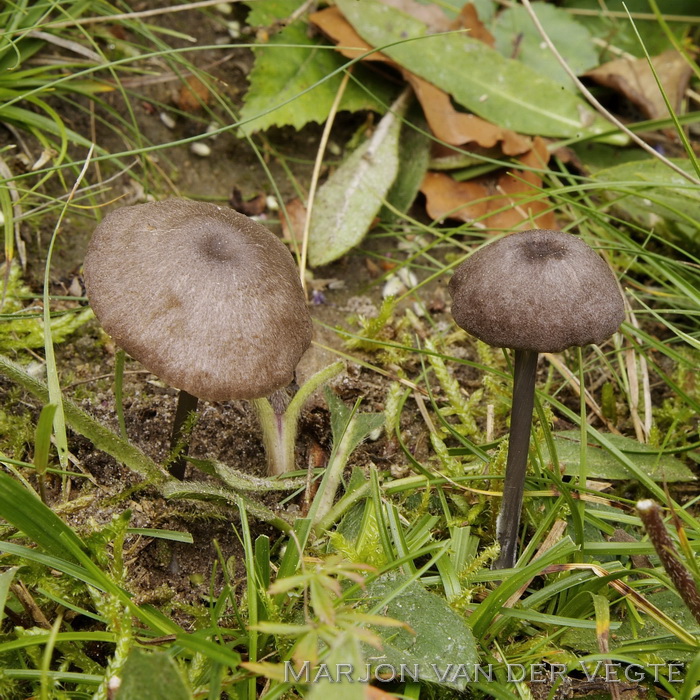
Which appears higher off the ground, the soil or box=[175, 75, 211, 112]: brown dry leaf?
box=[175, 75, 211, 112]: brown dry leaf

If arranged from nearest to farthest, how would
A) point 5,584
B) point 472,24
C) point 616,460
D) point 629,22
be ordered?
point 5,584
point 616,460
point 472,24
point 629,22

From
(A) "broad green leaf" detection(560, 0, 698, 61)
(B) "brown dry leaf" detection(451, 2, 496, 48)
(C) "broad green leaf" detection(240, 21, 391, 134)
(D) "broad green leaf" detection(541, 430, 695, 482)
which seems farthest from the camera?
(A) "broad green leaf" detection(560, 0, 698, 61)

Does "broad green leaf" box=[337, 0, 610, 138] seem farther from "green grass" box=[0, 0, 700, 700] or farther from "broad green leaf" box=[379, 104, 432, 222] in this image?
"green grass" box=[0, 0, 700, 700]

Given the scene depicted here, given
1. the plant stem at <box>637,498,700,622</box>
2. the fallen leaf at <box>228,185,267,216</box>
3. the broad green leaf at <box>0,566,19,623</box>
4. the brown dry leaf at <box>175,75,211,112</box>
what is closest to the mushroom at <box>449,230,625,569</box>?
the plant stem at <box>637,498,700,622</box>

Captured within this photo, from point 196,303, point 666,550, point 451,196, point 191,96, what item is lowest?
point 451,196

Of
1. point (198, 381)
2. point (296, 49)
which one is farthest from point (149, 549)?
point (296, 49)

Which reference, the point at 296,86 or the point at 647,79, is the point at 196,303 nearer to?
the point at 296,86

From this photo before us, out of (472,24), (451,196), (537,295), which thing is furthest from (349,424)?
(472,24)

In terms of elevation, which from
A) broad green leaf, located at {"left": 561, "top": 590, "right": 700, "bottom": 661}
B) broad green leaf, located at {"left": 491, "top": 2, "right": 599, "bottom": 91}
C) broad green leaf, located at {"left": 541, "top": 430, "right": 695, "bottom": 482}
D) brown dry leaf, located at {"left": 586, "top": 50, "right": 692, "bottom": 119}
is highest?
broad green leaf, located at {"left": 491, "top": 2, "right": 599, "bottom": 91}
